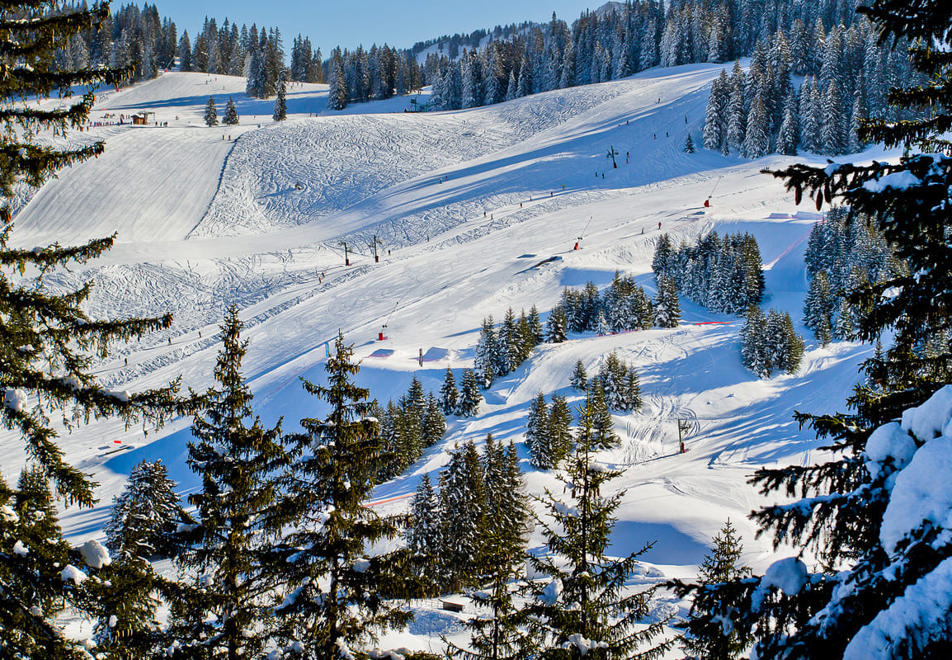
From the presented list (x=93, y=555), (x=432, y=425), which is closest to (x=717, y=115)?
(x=432, y=425)

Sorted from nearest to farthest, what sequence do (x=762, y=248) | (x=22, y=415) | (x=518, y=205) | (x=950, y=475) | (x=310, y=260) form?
(x=950, y=475) → (x=22, y=415) → (x=762, y=248) → (x=310, y=260) → (x=518, y=205)

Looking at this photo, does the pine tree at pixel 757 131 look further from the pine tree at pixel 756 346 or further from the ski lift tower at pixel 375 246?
the ski lift tower at pixel 375 246

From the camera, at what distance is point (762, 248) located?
64.4m

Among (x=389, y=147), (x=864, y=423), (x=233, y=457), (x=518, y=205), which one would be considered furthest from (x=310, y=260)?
(x=864, y=423)

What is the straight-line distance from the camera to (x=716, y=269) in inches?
2202

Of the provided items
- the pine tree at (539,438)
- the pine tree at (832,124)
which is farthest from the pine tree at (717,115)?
the pine tree at (539,438)

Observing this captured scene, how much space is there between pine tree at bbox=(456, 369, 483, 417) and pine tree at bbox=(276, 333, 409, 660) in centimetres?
3067

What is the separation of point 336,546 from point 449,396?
3173cm

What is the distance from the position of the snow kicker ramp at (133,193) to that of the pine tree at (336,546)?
77.0 metres

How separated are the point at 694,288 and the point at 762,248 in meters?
12.0

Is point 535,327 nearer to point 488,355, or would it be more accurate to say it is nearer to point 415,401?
point 488,355

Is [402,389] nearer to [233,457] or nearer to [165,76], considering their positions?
[233,457]

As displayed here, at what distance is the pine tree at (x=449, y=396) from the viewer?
40.4m

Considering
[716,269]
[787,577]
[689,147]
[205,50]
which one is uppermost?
[205,50]
